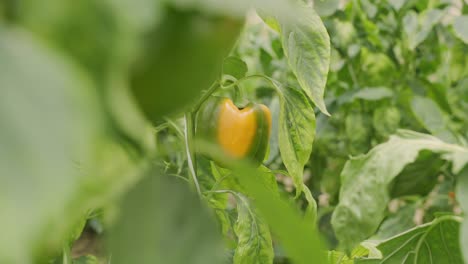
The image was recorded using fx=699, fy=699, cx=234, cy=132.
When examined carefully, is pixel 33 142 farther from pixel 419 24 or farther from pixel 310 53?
pixel 419 24

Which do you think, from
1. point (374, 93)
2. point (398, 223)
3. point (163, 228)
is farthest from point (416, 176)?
point (163, 228)

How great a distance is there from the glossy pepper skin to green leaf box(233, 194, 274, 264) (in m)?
0.05

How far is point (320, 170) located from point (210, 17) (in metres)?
1.39

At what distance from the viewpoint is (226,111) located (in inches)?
22.6

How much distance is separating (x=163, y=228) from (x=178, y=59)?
42mm

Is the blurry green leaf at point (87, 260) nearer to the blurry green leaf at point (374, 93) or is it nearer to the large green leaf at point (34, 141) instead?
the large green leaf at point (34, 141)

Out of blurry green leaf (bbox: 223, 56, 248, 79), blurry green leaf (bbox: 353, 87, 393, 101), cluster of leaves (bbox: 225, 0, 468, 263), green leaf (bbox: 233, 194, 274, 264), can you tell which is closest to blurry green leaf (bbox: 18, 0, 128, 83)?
green leaf (bbox: 233, 194, 274, 264)

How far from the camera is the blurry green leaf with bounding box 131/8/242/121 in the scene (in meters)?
0.16

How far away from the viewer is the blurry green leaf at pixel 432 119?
1.16 metres

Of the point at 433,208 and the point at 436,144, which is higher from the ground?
the point at 436,144

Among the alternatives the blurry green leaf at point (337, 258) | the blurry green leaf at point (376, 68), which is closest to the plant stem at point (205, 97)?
the blurry green leaf at point (337, 258)

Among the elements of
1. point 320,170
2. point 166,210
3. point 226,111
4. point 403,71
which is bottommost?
point 320,170

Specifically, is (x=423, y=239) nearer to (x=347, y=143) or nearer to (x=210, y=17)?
(x=210, y=17)

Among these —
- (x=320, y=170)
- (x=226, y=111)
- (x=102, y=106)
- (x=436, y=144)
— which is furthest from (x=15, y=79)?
(x=320, y=170)
